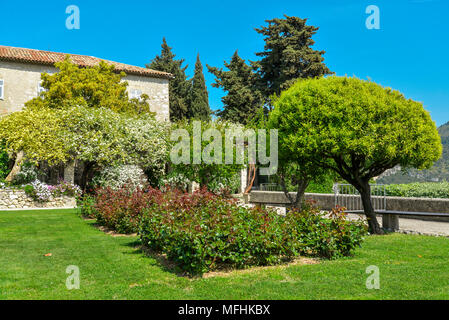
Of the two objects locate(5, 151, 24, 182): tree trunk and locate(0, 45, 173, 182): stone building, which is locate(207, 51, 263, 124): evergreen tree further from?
locate(5, 151, 24, 182): tree trunk

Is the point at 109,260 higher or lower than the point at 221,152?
lower

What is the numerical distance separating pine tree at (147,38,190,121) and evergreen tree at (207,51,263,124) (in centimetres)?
547

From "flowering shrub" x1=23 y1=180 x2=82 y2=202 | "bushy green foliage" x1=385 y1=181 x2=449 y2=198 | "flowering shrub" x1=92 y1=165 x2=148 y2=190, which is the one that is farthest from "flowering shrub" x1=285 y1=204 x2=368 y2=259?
"flowering shrub" x1=23 y1=180 x2=82 y2=202

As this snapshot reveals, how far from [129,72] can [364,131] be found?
80.0 feet

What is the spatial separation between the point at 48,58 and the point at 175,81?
17.3 metres

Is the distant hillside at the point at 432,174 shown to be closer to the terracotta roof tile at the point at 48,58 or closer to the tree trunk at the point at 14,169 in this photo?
the terracotta roof tile at the point at 48,58

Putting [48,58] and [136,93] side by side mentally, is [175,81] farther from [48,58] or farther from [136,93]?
[48,58]

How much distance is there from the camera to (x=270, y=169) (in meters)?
14.6

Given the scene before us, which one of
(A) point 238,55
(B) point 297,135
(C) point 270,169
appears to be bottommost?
(C) point 270,169

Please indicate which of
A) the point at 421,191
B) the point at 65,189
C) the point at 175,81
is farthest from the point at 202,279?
the point at 175,81

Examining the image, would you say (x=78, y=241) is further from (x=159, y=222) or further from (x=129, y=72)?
(x=129, y=72)

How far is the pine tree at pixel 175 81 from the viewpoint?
41781mm

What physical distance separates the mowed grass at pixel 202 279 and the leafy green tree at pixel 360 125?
2803 mm
